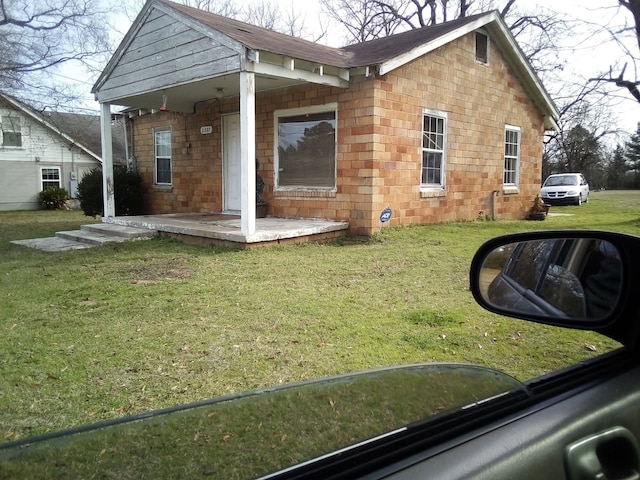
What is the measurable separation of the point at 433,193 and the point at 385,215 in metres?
1.94

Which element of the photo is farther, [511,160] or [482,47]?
[511,160]

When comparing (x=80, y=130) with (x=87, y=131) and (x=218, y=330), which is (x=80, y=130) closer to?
(x=87, y=131)

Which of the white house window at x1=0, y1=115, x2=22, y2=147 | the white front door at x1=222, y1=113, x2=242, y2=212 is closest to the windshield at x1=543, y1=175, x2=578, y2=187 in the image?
the white front door at x1=222, y1=113, x2=242, y2=212

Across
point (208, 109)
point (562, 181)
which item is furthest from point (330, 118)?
point (562, 181)

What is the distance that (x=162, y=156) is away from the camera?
554 inches

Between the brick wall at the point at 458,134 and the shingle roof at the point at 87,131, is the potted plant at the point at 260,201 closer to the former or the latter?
the brick wall at the point at 458,134

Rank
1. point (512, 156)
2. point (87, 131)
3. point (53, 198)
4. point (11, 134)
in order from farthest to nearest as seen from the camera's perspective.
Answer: point (87, 131)
point (11, 134)
point (53, 198)
point (512, 156)

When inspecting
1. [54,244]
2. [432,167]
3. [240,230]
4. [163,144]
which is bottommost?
[54,244]

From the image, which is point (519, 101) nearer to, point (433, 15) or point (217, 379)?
point (217, 379)

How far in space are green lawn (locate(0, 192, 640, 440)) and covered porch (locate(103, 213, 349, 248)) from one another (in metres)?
0.69

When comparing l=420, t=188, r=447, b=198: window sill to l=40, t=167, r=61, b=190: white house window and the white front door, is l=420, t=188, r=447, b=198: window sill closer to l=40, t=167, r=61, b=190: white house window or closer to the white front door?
the white front door

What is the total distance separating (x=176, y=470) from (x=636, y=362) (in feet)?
4.74

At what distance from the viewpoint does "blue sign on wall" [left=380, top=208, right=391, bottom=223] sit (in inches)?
373

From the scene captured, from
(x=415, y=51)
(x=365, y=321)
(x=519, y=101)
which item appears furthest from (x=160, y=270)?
(x=519, y=101)
